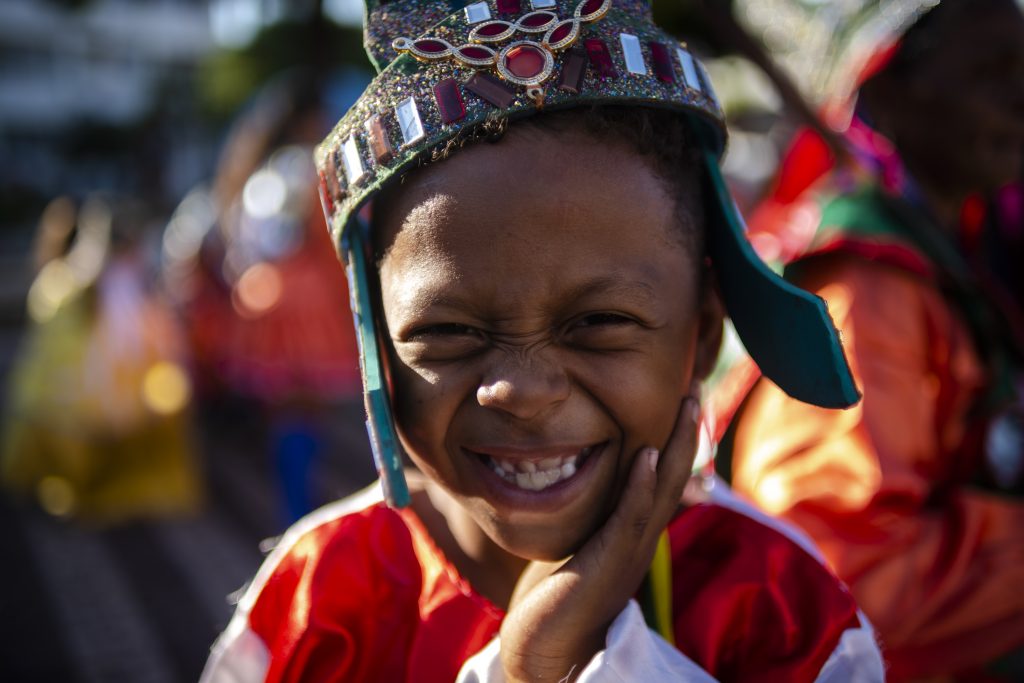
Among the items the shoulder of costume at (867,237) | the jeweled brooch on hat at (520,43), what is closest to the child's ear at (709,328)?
the jeweled brooch on hat at (520,43)

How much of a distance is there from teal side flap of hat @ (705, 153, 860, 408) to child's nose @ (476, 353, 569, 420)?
362mm

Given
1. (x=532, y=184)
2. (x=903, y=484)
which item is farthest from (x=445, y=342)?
(x=903, y=484)

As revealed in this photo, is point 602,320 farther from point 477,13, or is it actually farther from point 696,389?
point 477,13

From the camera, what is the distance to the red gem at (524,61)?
3.95 ft

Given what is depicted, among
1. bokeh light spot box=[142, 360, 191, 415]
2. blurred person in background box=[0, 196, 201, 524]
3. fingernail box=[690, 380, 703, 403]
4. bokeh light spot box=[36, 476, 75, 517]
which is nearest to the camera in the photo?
fingernail box=[690, 380, 703, 403]

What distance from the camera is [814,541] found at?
1.74 meters

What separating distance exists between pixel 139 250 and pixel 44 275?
0.80 metres

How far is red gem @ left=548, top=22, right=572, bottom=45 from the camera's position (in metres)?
1.22

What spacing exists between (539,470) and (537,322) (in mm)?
221

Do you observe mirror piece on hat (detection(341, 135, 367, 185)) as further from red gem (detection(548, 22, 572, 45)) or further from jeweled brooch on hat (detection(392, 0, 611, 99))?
red gem (detection(548, 22, 572, 45))

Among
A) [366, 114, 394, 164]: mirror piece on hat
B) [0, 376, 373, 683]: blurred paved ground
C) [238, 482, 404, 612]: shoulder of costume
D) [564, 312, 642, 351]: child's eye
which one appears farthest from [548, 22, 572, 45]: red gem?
[0, 376, 373, 683]: blurred paved ground

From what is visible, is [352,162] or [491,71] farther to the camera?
[352,162]

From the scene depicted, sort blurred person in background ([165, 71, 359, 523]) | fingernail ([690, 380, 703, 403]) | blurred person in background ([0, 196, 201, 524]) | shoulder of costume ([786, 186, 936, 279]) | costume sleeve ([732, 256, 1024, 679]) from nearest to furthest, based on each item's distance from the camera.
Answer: fingernail ([690, 380, 703, 403]) → costume sleeve ([732, 256, 1024, 679]) → shoulder of costume ([786, 186, 936, 279]) → blurred person in background ([165, 71, 359, 523]) → blurred person in background ([0, 196, 201, 524])

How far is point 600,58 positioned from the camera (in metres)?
1.23
